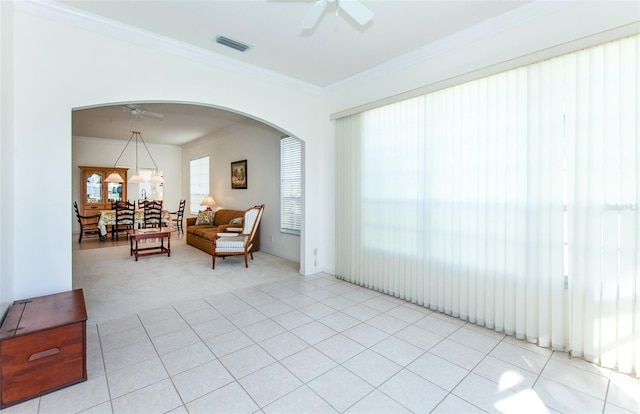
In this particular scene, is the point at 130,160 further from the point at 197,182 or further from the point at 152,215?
the point at 152,215

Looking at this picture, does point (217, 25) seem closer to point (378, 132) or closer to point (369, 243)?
point (378, 132)

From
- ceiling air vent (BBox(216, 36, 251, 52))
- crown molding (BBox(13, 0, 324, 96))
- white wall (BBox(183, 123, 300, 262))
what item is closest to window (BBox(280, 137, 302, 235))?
white wall (BBox(183, 123, 300, 262))

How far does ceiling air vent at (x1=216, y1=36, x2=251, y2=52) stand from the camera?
311 cm

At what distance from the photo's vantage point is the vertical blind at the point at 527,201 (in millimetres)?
2137

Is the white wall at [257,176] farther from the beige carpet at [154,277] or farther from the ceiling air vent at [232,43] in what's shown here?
the ceiling air vent at [232,43]

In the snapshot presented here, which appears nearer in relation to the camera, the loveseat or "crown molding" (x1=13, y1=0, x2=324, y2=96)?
"crown molding" (x1=13, y1=0, x2=324, y2=96)

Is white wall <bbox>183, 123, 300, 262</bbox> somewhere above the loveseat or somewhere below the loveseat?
above

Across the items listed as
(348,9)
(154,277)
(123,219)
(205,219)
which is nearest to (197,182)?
(123,219)

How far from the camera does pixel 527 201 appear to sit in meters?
2.56

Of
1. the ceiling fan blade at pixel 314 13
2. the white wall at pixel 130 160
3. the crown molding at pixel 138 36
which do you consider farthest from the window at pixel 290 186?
the white wall at pixel 130 160

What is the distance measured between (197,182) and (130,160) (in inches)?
Answer: 89.0

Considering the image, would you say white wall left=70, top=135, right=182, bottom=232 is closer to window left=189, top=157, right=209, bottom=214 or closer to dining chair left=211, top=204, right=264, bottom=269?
window left=189, top=157, right=209, bottom=214

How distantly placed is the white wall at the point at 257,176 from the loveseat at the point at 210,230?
0.30 m

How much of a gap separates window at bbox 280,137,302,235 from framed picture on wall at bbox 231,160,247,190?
63.1 inches
